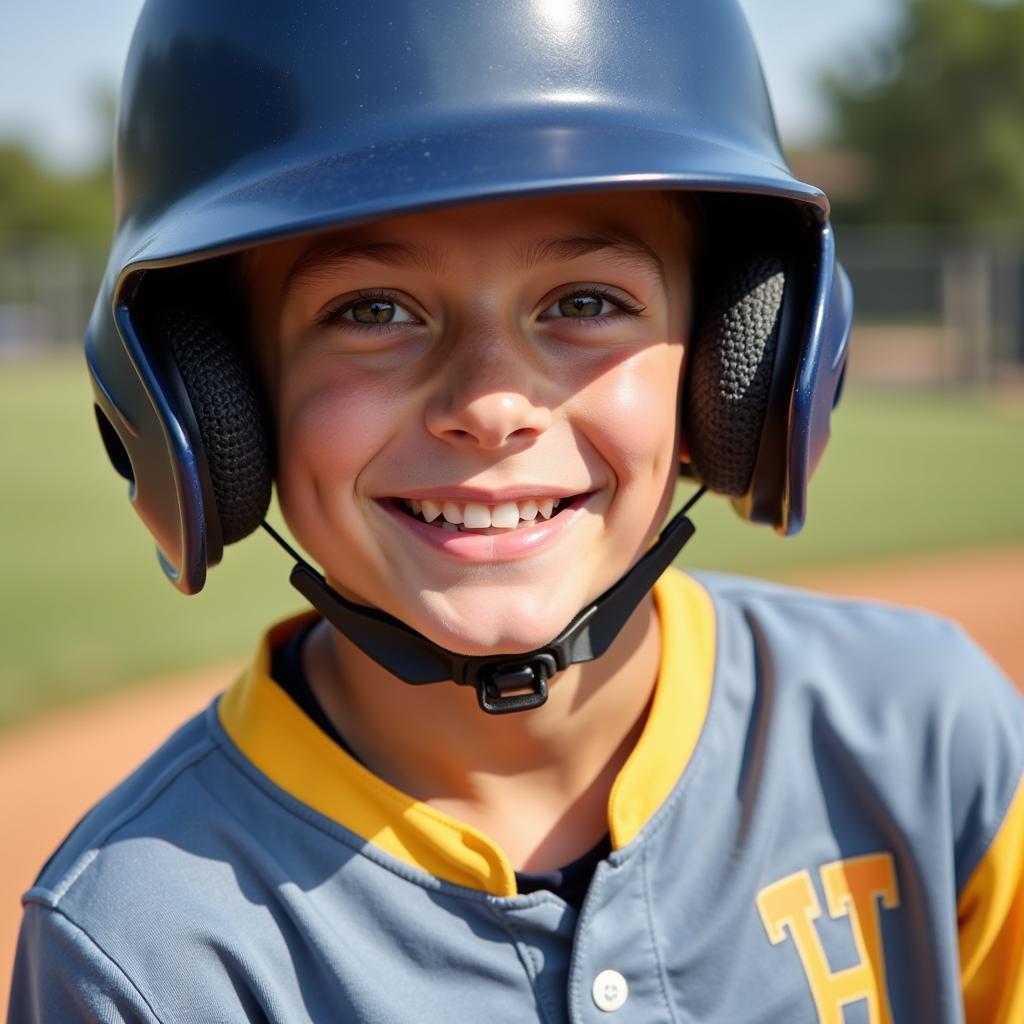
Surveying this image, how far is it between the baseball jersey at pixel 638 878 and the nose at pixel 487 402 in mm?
448

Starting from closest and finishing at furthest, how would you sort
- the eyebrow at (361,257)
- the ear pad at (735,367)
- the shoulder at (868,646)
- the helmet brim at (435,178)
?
the helmet brim at (435,178), the eyebrow at (361,257), the ear pad at (735,367), the shoulder at (868,646)

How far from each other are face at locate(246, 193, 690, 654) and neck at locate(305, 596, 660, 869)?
188 mm

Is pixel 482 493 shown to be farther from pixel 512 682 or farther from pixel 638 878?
pixel 638 878

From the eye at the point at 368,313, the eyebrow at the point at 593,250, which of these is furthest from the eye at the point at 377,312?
the eyebrow at the point at 593,250

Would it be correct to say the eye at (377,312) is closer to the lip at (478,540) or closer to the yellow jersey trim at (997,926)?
the lip at (478,540)

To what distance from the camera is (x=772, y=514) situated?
185 centimetres

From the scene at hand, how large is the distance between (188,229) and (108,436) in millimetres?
406

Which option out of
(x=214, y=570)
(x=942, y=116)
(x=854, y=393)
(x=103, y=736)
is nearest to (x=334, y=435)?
(x=103, y=736)

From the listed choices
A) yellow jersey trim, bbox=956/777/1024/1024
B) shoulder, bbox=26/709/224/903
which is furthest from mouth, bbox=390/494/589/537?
yellow jersey trim, bbox=956/777/1024/1024

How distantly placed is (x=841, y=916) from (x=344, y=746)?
2.22 feet

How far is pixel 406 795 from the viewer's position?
1719mm

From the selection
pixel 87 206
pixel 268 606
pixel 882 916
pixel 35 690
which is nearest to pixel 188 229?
pixel 882 916

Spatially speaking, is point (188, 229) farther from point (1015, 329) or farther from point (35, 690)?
point (1015, 329)

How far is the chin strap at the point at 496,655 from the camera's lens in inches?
65.6
